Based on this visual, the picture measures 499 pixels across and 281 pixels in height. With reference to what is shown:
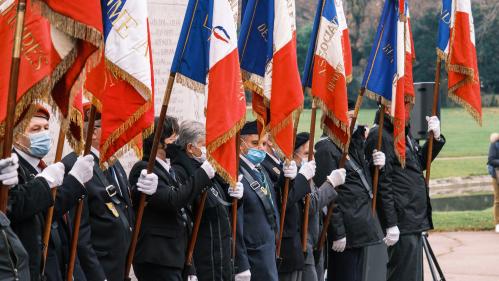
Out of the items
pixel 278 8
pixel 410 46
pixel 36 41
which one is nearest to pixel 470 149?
pixel 410 46

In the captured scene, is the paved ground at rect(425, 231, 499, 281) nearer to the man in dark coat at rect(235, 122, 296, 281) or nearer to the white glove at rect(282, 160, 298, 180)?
the white glove at rect(282, 160, 298, 180)

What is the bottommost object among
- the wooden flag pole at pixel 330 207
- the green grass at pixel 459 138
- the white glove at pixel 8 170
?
the green grass at pixel 459 138

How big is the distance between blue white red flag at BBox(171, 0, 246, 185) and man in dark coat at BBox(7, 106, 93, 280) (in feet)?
4.29

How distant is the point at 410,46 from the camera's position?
37.8 ft

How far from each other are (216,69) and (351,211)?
3.05 meters

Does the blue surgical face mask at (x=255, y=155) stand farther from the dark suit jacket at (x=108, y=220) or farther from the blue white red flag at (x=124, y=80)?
the blue white red flag at (x=124, y=80)

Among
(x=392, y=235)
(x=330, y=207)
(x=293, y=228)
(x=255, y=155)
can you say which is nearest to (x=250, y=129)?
(x=255, y=155)

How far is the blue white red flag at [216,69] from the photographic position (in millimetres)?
7809

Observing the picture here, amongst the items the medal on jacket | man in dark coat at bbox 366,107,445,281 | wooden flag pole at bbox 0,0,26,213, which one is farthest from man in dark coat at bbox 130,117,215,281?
man in dark coat at bbox 366,107,445,281

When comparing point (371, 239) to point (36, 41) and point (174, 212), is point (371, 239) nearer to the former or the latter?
point (174, 212)

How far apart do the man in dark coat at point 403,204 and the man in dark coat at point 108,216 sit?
156 inches

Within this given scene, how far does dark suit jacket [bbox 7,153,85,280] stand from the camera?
611 centimetres

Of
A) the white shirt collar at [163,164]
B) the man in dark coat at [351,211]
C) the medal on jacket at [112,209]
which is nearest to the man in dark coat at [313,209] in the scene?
the man in dark coat at [351,211]

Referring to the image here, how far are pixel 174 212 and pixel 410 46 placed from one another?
4.47 m
